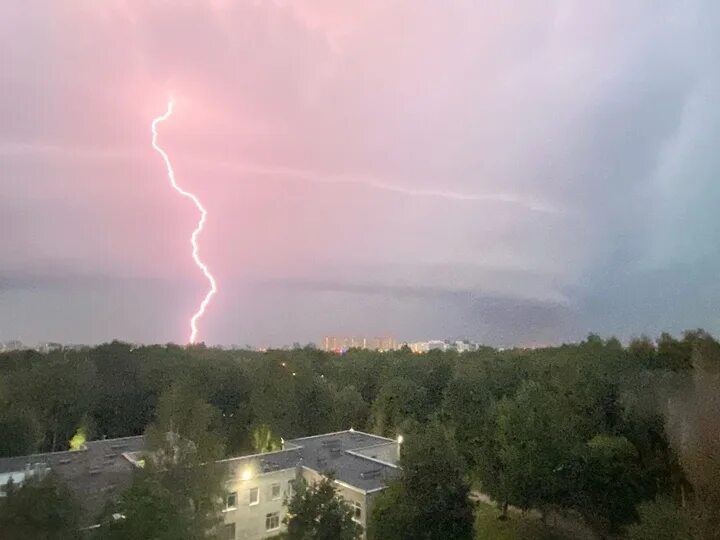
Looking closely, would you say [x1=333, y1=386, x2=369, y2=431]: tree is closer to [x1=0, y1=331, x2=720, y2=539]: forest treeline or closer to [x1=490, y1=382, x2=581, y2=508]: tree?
[x1=0, y1=331, x2=720, y2=539]: forest treeline

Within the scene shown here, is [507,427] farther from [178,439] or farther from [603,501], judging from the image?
[178,439]

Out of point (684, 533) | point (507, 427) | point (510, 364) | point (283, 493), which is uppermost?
point (510, 364)

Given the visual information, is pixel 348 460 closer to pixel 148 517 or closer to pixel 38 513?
pixel 148 517

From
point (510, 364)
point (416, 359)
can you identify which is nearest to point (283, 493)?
point (510, 364)

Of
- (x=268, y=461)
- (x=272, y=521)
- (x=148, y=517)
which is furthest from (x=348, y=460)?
(x=148, y=517)

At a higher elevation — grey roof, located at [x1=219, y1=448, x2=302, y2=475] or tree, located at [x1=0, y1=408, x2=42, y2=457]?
tree, located at [x1=0, y1=408, x2=42, y2=457]

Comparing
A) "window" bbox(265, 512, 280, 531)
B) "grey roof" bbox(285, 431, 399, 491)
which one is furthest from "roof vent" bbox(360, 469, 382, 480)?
"window" bbox(265, 512, 280, 531)
